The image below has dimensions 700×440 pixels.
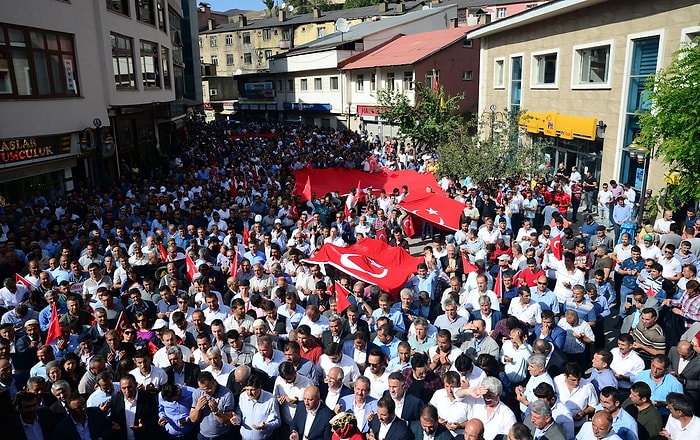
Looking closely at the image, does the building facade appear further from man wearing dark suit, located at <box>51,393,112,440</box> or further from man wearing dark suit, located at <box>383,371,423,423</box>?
man wearing dark suit, located at <box>383,371,423,423</box>

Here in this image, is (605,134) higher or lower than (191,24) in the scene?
lower

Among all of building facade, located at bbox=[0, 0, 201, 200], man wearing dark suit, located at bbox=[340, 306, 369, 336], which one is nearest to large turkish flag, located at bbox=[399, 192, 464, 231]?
man wearing dark suit, located at bbox=[340, 306, 369, 336]

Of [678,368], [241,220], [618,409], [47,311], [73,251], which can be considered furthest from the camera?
[241,220]

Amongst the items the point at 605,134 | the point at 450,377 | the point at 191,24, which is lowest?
the point at 450,377

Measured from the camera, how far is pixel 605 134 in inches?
715

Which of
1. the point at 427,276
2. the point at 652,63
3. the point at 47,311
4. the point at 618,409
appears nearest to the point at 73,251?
the point at 47,311

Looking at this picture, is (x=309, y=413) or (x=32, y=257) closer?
(x=309, y=413)

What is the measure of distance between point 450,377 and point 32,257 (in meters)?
8.28

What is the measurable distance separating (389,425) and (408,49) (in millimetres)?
34114

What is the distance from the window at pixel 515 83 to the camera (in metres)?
24.5

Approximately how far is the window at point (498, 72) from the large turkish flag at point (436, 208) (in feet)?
46.5

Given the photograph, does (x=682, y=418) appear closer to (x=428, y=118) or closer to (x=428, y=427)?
(x=428, y=427)

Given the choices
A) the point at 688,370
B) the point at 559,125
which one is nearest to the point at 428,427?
the point at 688,370

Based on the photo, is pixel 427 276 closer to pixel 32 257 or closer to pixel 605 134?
pixel 32 257
